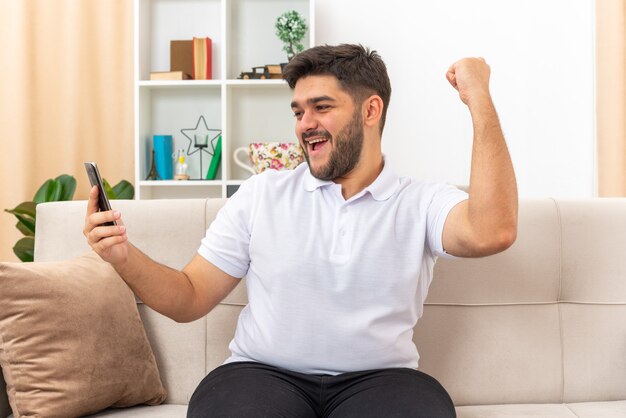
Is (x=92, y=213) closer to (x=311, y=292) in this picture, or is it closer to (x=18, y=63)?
(x=311, y=292)

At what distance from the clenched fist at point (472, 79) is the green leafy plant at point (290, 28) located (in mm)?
1854

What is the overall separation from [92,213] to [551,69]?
269 centimetres

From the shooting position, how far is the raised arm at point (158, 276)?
4.62 ft

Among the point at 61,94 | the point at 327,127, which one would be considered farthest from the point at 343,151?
the point at 61,94

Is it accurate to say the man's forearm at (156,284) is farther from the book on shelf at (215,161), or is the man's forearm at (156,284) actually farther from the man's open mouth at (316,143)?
Answer: the book on shelf at (215,161)

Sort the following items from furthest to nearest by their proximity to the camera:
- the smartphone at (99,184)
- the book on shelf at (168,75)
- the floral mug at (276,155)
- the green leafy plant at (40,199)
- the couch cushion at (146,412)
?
the book on shelf at (168,75)
the floral mug at (276,155)
the green leafy plant at (40,199)
the couch cushion at (146,412)
the smartphone at (99,184)

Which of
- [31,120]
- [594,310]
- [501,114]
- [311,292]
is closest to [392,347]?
→ [311,292]

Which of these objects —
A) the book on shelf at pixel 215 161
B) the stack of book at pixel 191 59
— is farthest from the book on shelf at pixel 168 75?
the book on shelf at pixel 215 161

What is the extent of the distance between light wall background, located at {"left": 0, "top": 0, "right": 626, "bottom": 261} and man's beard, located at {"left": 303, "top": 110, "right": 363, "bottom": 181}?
1.83m

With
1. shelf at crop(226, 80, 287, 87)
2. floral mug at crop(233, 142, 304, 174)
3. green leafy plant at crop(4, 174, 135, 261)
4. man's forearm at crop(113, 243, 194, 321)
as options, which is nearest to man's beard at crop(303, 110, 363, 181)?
man's forearm at crop(113, 243, 194, 321)

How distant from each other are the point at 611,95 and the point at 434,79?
80 centimetres

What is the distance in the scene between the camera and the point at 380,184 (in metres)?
1.68

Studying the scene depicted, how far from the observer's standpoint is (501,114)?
350 centimetres

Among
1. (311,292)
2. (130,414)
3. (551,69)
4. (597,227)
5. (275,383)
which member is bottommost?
(130,414)
